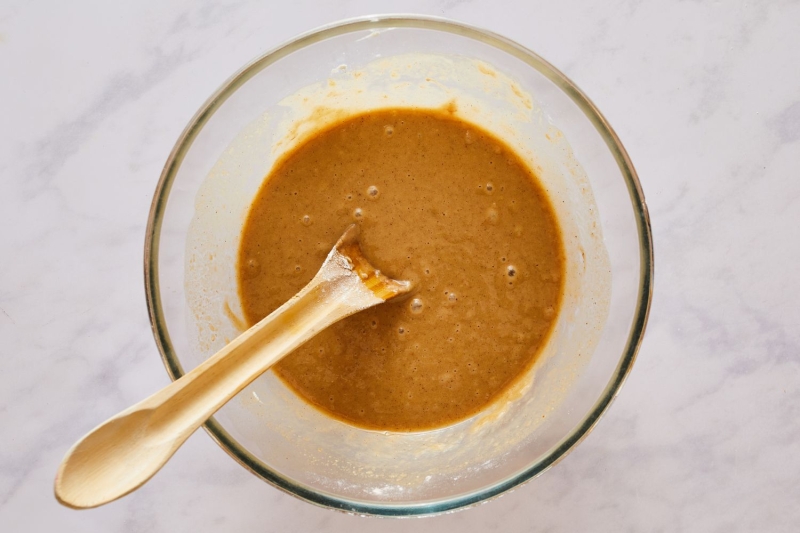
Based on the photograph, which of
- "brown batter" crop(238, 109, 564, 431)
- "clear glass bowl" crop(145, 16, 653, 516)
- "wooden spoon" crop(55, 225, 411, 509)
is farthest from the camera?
"brown batter" crop(238, 109, 564, 431)

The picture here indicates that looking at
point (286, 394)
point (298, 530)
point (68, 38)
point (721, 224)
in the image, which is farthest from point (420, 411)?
point (68, 38)

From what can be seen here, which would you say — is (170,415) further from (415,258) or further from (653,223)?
(653,223)

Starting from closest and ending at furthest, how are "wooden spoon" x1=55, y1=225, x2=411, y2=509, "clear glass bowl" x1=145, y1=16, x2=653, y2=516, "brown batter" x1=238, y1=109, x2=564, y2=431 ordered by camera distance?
"wooden spoon" x1=55, y1=225, x2=411, y2=509 → "clear glass bowl" x1=145, y1=16, x2=653, y2=516 → "brown batter" x1=238, y1=109, x2=564, y2=431

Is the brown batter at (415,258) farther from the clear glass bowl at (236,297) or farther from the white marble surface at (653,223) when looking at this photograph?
the white marble surface at (653,223)

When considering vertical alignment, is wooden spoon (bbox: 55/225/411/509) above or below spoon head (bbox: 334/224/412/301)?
below

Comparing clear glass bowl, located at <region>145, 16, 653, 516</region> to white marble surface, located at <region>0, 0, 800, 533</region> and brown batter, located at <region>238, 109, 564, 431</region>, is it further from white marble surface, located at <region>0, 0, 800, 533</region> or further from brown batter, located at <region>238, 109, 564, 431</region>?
white marble surface, located at <region>0, 0, 800, 533</region>

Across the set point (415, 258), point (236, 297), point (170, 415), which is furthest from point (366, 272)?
point (170, 415)

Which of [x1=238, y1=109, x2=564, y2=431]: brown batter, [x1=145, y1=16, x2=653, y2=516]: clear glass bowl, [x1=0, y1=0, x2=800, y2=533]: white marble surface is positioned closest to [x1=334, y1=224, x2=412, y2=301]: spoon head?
[x1=238, y1=109, x2=564, y2=431]: brown batter
